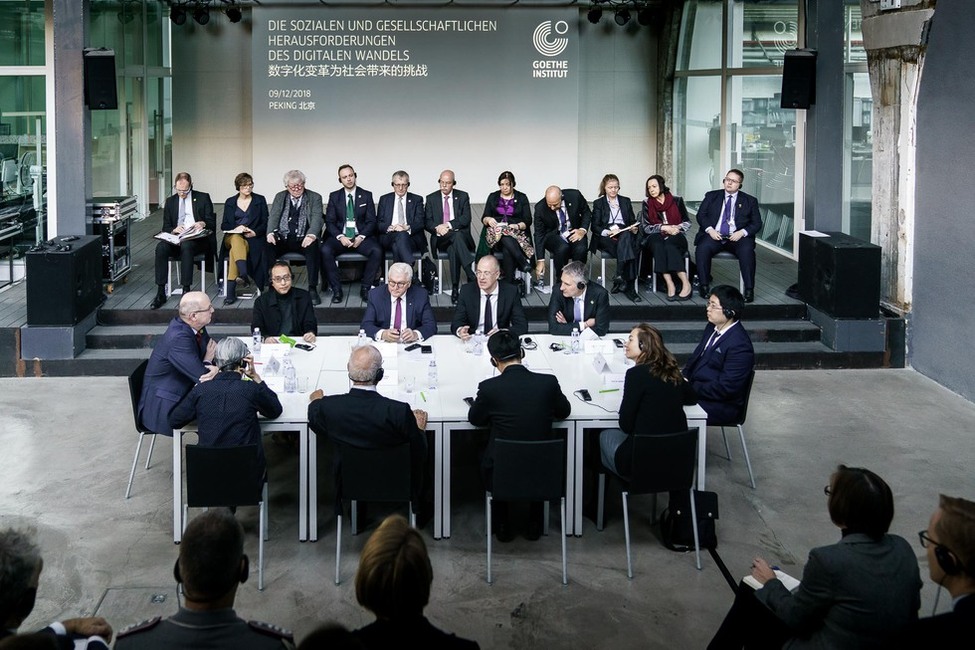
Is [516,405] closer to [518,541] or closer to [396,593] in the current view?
[518,541]

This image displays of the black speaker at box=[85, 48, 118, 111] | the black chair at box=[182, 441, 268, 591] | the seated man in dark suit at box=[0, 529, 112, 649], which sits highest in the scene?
the black speaker at box=[85, 48, 118, 111]

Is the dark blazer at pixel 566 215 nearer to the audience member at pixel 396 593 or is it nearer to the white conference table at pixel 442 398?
the white conference table at pixel 442 398

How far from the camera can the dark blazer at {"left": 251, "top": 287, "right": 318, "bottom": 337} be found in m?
8.38

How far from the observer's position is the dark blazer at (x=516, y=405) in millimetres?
6016

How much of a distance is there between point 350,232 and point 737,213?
3730 mm

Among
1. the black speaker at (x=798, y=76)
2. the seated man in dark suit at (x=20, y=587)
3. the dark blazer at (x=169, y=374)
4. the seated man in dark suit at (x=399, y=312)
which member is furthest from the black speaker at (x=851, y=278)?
the seated man in dark suit at (x=20, y=587)

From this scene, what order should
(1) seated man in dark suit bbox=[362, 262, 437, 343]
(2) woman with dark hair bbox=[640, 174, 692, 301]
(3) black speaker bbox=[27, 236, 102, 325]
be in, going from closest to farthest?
(1) seated man in dark suit bbox=[362, 262, 437, 343] < (3) black speaker bbox=[27, 236, 102, 325] < (2) woman with dark hair bbox=[640, 174, 692, 301]

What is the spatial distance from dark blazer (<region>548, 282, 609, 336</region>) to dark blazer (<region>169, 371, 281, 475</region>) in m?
2.98

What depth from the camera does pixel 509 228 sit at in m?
11.0

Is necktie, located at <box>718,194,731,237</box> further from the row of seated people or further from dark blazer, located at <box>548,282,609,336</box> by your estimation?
dark blazer, located at <box>548,282,609,336</box>

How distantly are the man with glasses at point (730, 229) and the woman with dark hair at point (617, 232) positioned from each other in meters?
0.64

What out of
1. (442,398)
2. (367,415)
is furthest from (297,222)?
(367,415)

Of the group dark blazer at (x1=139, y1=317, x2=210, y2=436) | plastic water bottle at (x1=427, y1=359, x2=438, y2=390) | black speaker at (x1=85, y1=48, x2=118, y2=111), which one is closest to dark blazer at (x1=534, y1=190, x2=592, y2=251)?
black speaker at (x1=85, y1=48, x2=118, y2=111)

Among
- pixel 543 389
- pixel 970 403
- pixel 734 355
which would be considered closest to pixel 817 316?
pixel 970 403
